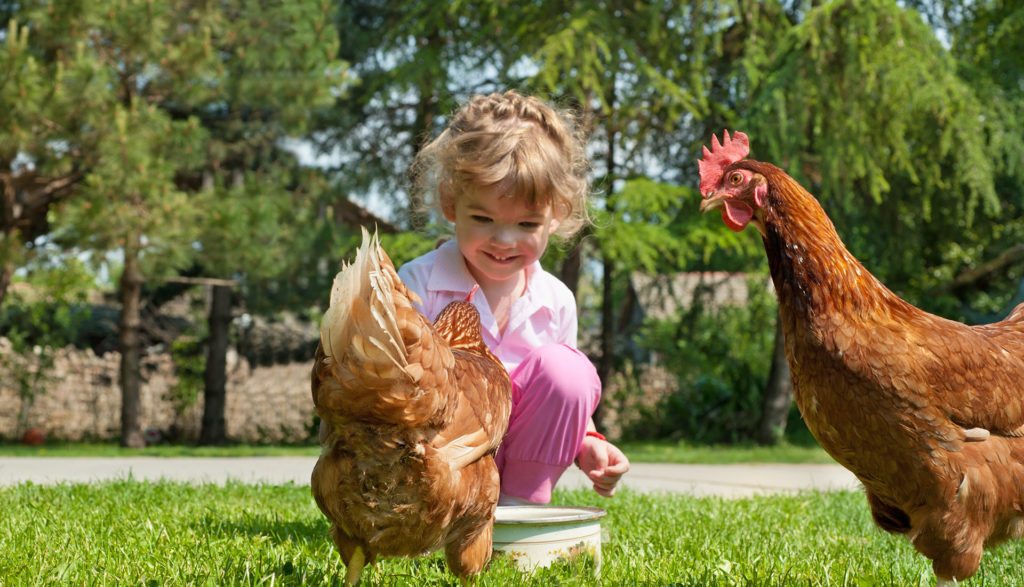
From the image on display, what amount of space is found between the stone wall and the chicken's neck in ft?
37.5

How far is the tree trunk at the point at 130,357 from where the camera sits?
11.4m

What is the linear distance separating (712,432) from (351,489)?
11116 millimetres

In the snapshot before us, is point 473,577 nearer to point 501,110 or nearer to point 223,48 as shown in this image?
point 501,110

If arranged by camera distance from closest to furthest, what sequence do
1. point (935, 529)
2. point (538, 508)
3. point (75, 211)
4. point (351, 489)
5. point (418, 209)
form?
point (351, 489)
point (935, 529)
point (538, 508)
point (418, 209)
point (75, 211)

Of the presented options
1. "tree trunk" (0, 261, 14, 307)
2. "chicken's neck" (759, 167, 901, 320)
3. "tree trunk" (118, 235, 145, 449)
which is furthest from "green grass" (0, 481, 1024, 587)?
"tree trunk" (118, 235, 145, 449)

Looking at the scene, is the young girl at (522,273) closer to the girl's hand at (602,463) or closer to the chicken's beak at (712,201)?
the girl's hand at (602,463)

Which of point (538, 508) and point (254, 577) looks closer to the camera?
point (254, 577)

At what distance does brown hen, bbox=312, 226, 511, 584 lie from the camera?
6.77 feet

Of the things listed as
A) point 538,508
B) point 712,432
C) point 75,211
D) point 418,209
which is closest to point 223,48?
point 75,211

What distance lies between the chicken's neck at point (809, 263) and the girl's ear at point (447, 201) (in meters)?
1.28

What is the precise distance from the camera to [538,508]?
3.11 metres

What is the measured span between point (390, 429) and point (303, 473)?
5.17 meters

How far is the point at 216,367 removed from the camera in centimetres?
1321

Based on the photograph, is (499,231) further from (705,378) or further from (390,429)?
(705,378)
